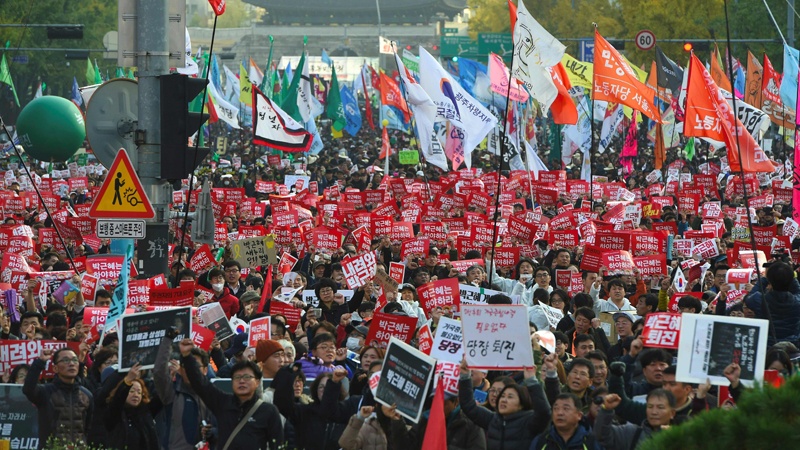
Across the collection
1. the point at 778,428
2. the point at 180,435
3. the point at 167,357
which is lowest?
the point at 180,435

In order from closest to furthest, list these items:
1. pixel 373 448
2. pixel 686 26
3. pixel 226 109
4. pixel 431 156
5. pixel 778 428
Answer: pixel 778 428
pixel 373 448
pixel 431 156
pixel 226 109
pixel 686 26

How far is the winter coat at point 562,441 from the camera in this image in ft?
25.1

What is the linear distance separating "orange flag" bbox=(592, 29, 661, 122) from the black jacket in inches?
591

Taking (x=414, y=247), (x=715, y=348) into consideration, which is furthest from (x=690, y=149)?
(x=715, y=348)

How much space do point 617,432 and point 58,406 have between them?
3283 millimetres

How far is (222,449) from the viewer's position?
27.1ft

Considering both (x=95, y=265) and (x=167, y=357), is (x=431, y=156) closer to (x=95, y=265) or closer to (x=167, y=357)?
(x=95, y=265)

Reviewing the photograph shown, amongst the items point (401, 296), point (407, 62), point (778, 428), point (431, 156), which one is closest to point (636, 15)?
point (407, 62)

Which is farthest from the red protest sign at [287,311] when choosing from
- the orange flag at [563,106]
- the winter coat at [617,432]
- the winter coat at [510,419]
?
the orange flag at [563,106]

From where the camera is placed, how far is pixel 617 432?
7535 millimetres

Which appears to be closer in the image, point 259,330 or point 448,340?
point 448,340

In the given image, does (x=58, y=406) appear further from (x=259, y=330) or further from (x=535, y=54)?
(x=535, y=54)

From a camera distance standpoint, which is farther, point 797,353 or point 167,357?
point 797,353

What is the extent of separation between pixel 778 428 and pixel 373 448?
392 cm
